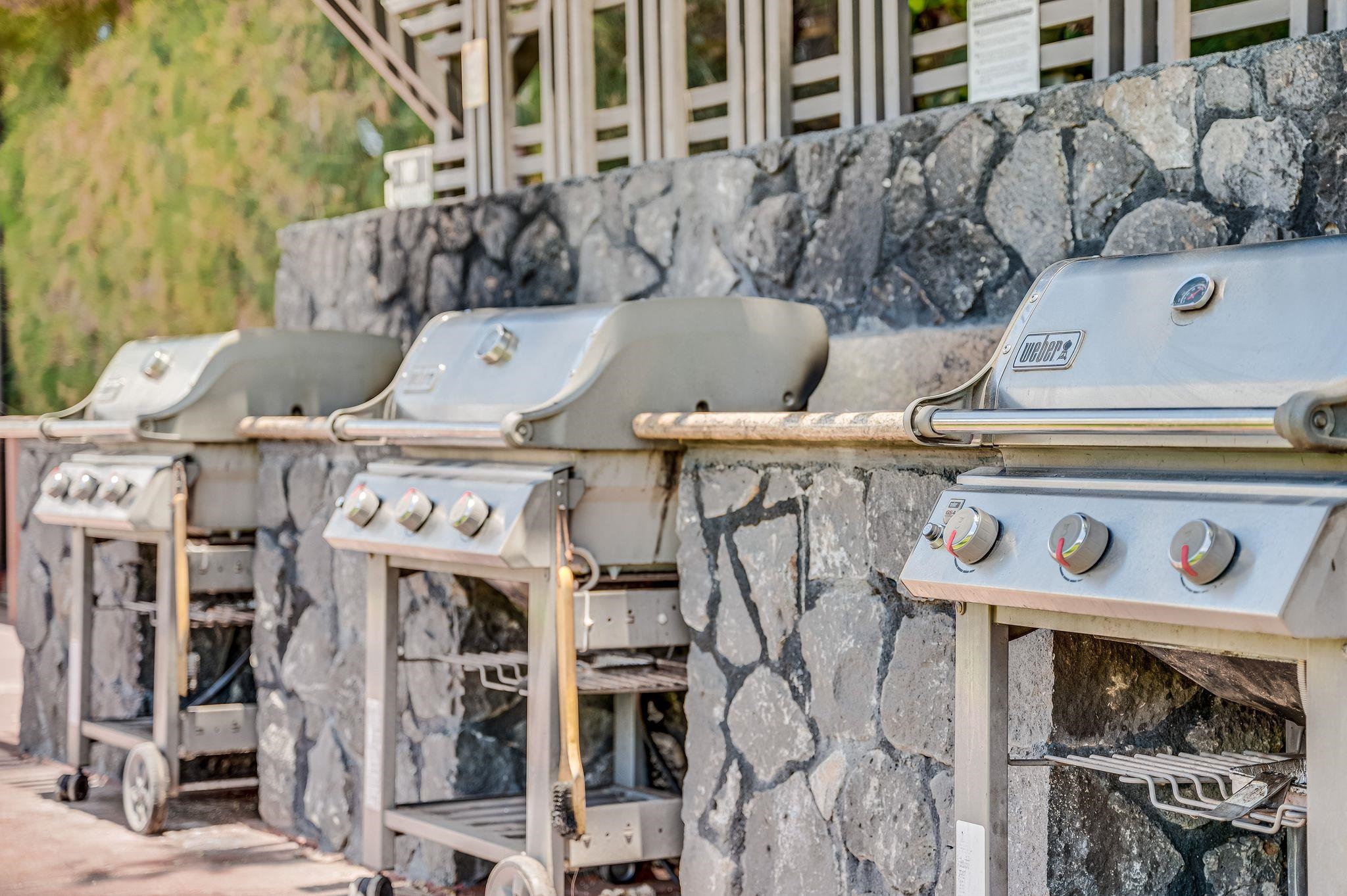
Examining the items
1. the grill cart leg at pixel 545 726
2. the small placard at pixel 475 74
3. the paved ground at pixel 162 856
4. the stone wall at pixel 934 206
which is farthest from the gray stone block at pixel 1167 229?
the small placard at pixel 475 74

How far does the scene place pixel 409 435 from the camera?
3707 millimetres

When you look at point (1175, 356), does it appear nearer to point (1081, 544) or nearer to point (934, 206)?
point (1081, 544)

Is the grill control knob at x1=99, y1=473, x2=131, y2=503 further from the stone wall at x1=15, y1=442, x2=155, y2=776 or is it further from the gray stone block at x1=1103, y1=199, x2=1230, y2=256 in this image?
the gray stone block at x1=1103, y1=199, x2=1230, y2=256

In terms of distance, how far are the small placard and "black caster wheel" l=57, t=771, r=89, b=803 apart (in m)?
2.65

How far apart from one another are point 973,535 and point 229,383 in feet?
10.8

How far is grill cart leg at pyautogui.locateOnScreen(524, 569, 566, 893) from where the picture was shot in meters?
3.41

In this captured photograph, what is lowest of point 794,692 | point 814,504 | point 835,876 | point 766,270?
point 835,876

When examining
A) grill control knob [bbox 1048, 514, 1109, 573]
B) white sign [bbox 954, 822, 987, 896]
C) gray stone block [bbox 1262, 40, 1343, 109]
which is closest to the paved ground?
white sign [bbox 954, 822, 987, 896]

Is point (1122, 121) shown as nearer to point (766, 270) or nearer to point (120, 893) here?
point (766, 270)

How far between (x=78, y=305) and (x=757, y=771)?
8769 millimetres

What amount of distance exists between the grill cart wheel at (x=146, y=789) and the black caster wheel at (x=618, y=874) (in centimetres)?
148

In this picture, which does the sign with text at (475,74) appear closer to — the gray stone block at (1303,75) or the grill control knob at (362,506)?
the grill control knob at (362,506)

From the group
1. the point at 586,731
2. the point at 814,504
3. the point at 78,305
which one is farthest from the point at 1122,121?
the point at 78,305

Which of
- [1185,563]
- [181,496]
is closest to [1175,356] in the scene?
[1185,563]
